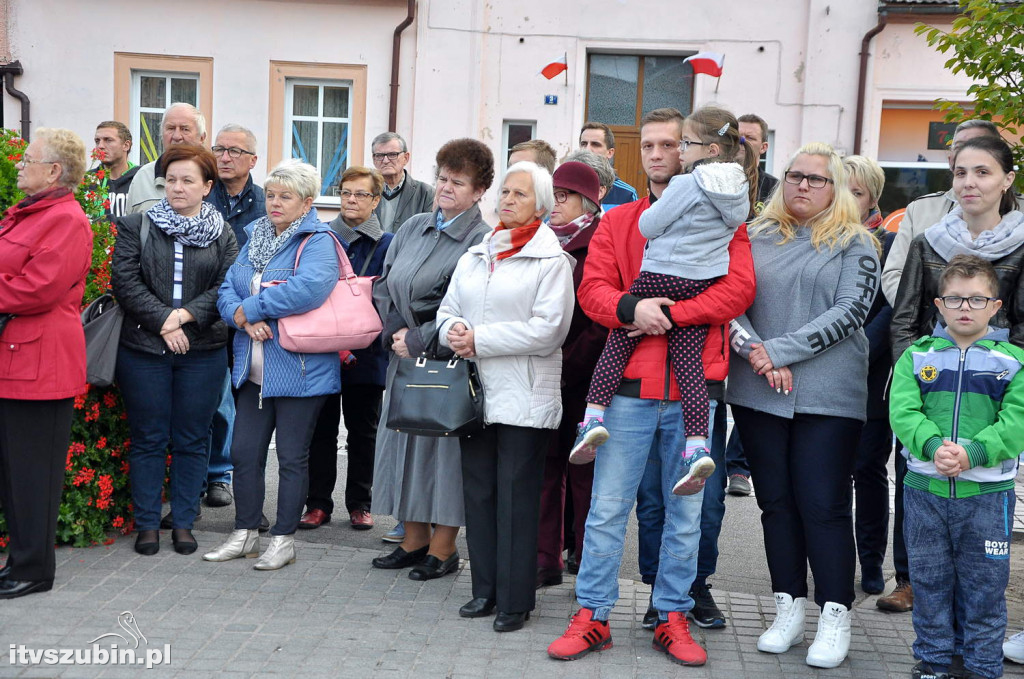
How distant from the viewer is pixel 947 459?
3998 mm

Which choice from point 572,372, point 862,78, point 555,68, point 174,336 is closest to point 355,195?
point 174,336

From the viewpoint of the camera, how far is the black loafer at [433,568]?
5.36 m

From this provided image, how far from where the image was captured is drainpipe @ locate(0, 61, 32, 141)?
50.9 feet

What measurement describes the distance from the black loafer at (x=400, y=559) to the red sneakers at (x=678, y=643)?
4.40 feet

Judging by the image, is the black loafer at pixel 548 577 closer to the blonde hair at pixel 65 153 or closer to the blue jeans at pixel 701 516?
the blue jeans at pixel 701 516

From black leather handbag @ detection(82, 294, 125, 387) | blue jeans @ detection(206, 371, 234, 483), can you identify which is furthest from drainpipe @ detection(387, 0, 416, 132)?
black leather handbag @ detection(82, 294, 125, 387)

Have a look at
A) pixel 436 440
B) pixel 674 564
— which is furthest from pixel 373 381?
pixel 674 564

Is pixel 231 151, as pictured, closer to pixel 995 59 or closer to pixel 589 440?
pixel 589 440

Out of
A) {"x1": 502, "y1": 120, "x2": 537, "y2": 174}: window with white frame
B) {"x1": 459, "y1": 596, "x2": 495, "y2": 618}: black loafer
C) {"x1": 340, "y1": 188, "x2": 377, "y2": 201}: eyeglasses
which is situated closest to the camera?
{"x1": 459, "y1": 596, "x2": 495, "y2": 618}: black loafer

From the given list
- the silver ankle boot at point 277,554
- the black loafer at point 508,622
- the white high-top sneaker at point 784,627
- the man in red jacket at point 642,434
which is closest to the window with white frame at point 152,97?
the silver ankle boot at point 277,554

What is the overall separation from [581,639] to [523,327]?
1.30 m

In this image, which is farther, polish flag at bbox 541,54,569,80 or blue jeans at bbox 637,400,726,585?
polish flag at bbox 541,54,569,80

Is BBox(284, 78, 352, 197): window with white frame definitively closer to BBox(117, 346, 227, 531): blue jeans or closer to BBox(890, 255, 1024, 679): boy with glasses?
BBox(117, 346, 227, 531): blue jeans

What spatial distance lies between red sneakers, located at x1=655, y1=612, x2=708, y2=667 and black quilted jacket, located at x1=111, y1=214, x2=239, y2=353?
8.26 ft
